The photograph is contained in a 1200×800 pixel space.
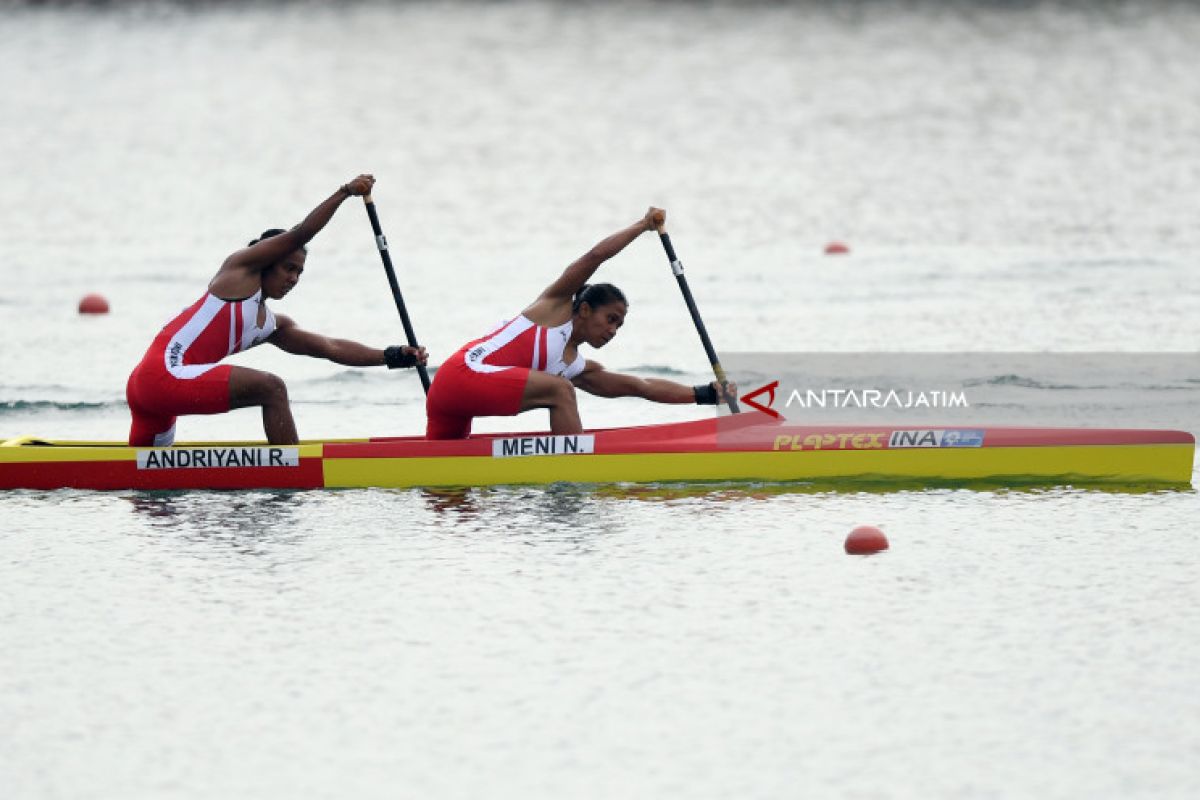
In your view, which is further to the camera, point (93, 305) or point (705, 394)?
point (93, 305)

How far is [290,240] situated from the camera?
11047 mm

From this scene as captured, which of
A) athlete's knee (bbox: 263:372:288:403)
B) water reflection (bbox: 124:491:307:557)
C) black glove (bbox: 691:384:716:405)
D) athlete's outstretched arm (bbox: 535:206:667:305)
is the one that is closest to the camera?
water reflection (bbox: 124:491:307:557)

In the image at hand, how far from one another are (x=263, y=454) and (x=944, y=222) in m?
→ 14.7

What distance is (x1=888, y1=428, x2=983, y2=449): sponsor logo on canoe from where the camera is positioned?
11.2m

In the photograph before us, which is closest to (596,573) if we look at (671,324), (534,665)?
(534,665)

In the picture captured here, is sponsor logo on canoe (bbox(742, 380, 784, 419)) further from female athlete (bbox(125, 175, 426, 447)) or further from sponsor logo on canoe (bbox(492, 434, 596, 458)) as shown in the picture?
female athlete (bbox(125, 175, 426, 447))

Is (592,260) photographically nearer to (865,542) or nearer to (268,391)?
(268,391)

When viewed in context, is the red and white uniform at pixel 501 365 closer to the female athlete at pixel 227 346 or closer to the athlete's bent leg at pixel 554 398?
the athlete's bent leg at pixel 554 398

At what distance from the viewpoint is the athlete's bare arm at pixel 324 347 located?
11680 mm

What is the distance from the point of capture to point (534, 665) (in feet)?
26.7

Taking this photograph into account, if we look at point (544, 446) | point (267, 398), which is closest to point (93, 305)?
point (267, 398)

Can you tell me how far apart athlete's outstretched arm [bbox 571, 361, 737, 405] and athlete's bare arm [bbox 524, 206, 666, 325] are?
462 millimetres

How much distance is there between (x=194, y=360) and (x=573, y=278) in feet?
6.87

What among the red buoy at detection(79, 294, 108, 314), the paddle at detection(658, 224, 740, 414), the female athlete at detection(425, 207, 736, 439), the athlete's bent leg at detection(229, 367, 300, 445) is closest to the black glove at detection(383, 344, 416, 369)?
the female athlete at detection(425, 207, 736, 439)
